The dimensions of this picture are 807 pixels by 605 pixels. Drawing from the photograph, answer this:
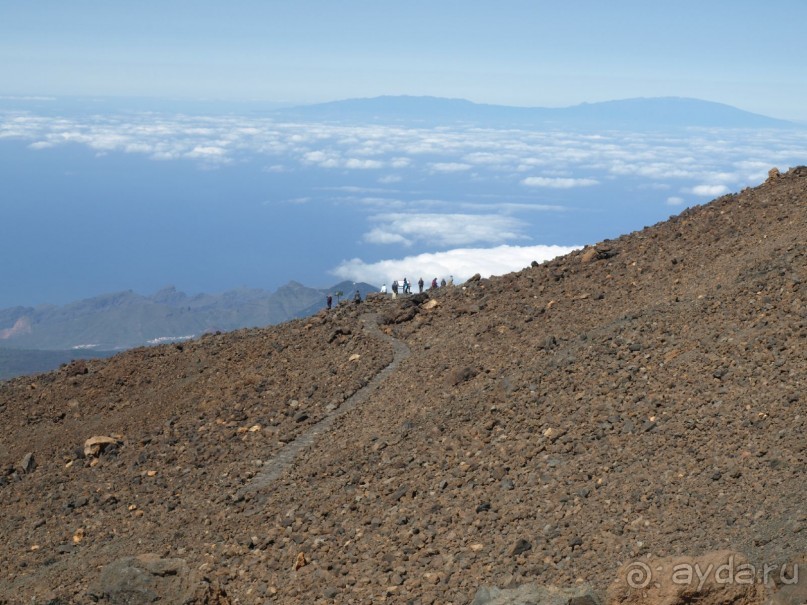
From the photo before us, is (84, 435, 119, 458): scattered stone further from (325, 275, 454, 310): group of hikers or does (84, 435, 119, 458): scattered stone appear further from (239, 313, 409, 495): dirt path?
(325, 275, 454, 310): group of hikers

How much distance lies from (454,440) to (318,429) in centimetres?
447

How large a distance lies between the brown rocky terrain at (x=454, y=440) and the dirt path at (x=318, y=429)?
0.23 ft

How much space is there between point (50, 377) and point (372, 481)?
42.6ft

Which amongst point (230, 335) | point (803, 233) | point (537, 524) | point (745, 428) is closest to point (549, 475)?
point (537, 524)

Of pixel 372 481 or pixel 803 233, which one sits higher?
pixel 803 233

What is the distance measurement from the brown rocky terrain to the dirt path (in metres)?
0.07

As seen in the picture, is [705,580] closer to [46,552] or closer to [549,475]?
[549,475]

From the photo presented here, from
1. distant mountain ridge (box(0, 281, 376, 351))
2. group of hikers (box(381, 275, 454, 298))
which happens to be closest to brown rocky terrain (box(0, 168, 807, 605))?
group of hikers (box(381, 275, 454, 298))

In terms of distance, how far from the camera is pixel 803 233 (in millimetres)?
20922

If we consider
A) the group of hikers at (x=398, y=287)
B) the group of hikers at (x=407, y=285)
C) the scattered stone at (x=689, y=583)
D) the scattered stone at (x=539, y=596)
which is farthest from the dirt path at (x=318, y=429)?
the scattered stone at (x=689, y=583)

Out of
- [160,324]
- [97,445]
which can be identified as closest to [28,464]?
[97,445]

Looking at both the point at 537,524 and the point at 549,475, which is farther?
the point at 549,475

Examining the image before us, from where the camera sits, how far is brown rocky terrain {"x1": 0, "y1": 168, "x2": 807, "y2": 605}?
39.7 ft

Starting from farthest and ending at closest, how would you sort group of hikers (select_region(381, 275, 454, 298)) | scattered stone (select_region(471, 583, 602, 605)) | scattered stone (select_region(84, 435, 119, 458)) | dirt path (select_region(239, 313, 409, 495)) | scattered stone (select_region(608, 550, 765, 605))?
group of hikers (select_region(381, 275, 454, 298))
scattered stone (select_region(84, 435, 119, 458))
dirt path (select_region(239, 313, 409, 495))
scattered stone (select_region(471, 583, 602, 605))
scattered stone (select_region(608, 550, 765, 605))
